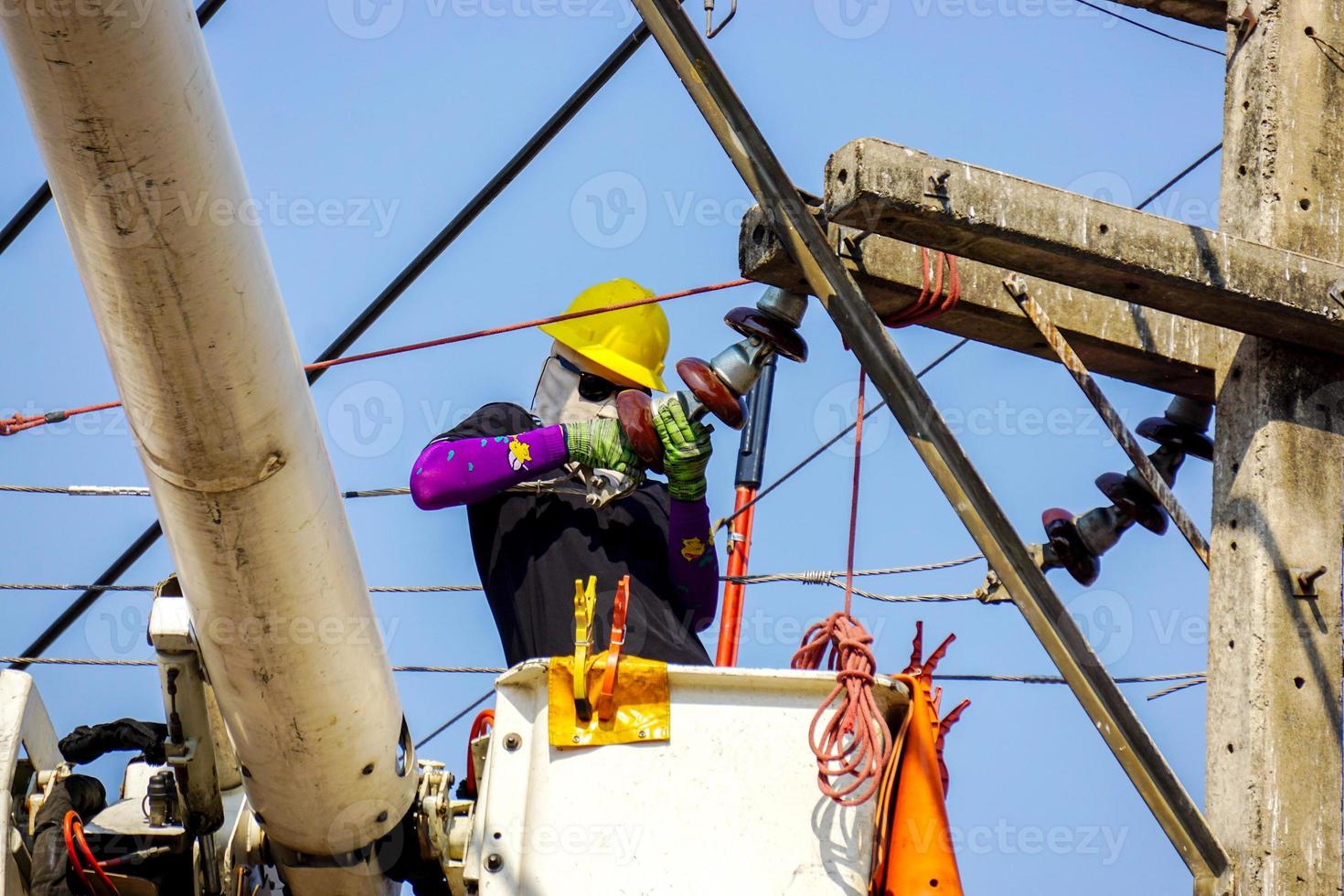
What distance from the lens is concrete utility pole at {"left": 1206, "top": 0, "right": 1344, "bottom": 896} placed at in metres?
4.07

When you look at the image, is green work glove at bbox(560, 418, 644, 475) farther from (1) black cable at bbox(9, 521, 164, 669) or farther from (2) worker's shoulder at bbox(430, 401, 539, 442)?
(1) black cable at bbox(9, 521, 164, 669)

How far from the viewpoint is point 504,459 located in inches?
197

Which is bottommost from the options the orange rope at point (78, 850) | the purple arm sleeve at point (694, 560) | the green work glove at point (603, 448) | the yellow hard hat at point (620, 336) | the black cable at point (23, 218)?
the orange rope at point (78, 850)

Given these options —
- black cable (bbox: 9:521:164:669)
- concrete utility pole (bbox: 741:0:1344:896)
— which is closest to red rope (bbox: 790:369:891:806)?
concrete utility pole (bbox: 741:0:1344:896)

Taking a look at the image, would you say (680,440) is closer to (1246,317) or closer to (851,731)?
(851,731)

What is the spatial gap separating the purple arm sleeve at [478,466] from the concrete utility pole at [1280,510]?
5.80 feet

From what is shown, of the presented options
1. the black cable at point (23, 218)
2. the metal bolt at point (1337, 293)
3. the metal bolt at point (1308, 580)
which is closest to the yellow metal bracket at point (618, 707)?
the metal bolt at point (1308, 580)

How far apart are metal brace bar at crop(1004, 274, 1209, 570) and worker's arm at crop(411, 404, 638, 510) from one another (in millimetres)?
1192

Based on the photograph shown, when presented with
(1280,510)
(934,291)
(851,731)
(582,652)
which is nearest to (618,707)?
(582,652)

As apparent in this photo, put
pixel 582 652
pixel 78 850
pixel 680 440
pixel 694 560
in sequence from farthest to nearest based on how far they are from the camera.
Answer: pixel 694 560 < pixel 680 440 < pixel 78 850 < pixel 582 652

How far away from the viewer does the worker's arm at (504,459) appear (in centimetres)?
498

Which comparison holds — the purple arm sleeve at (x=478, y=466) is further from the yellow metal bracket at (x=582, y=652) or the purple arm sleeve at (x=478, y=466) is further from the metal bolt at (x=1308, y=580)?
the metal bolt at (x=1308, y=580)

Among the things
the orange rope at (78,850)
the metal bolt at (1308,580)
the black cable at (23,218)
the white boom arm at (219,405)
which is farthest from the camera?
the black cable at (23,218)

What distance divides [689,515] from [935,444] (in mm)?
1271
